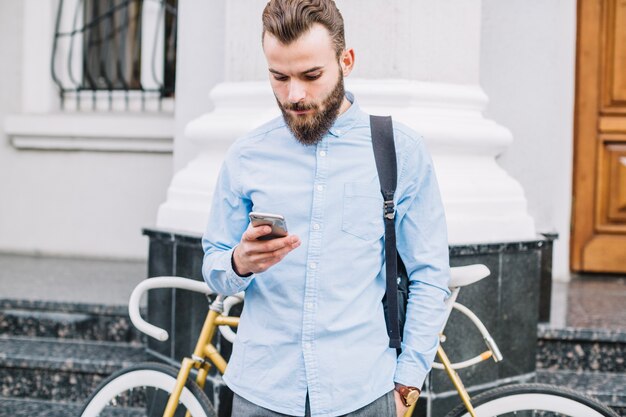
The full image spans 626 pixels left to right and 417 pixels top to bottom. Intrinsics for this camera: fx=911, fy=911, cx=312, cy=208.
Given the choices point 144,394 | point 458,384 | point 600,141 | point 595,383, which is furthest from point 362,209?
point 600,141

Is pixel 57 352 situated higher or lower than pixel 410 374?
lower

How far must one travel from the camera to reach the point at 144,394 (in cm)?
299

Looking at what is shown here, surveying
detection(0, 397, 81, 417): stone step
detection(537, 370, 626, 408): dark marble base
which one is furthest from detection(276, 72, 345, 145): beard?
detection(0, 397, 81, 417): stone step

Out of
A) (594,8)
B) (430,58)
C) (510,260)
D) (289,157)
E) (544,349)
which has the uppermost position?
(594,8)

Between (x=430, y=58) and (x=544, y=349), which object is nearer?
(x=430, y=58)

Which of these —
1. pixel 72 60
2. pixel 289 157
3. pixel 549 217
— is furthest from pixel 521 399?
pixel 72 60

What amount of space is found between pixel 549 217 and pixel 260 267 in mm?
4049

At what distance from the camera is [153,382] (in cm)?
294

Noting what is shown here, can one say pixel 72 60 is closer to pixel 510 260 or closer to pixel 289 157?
pixel 510 260

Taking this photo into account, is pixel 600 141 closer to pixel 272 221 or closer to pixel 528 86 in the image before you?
pixel 528 86

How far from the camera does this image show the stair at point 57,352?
14.1ft

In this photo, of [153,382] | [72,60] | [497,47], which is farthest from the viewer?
[72,60]

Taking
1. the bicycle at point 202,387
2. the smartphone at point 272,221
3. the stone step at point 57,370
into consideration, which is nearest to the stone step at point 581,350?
the bicycle at point 202,387

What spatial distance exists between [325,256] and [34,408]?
8.45 ft
